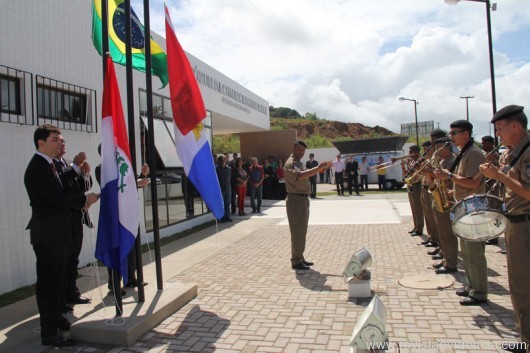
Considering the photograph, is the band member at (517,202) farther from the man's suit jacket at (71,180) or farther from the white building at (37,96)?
the white building at (37,96)

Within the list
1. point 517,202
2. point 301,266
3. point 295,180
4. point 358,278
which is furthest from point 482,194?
point 301,266

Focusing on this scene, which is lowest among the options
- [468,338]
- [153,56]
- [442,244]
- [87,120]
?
[468,338]

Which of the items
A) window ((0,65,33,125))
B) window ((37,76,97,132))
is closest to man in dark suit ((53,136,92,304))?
window ((0,65,33,125))

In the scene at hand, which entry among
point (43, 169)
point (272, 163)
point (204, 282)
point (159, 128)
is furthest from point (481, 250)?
point (272, 163)

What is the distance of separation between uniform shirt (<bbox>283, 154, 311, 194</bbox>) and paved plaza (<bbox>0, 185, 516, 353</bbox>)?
131 centimetres

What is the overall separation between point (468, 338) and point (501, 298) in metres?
1.42

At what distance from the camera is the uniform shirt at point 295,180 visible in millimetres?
6789

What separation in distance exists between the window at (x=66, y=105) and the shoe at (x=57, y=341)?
3.61 metres

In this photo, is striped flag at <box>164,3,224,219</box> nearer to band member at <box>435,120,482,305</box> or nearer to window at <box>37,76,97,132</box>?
window at <box>37,76,97,132</box>

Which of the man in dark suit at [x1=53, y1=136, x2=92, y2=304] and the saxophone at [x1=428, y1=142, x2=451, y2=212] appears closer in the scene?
the man in dark suit at [x1=53, y1=136, x2=92, y2=304]

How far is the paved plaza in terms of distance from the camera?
4.12 metres

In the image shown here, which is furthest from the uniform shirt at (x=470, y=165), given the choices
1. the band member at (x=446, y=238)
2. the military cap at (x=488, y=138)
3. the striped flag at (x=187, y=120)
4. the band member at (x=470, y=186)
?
the military cap at (x=488, y=138)

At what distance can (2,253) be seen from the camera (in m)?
5.85

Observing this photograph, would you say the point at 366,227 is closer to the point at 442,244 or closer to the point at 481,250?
the point at 442,244
